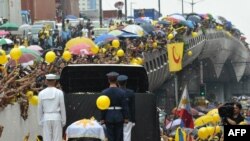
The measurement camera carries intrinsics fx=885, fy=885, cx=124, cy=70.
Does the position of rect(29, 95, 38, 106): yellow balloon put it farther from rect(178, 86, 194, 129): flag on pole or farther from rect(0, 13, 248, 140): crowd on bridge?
rect(178, 86, 194, 129): flag on pole

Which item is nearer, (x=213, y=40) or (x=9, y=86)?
(x=9, y=86)

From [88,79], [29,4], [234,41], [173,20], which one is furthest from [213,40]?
[88,79]

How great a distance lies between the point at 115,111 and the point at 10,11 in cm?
4969

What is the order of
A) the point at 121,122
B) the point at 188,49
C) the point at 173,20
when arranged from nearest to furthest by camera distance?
the point at 121,122
the point at 173,20
the point at 188,49

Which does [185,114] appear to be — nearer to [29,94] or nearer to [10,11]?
[29,94]

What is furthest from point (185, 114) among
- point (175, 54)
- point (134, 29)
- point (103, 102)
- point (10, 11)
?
point (10, 11)

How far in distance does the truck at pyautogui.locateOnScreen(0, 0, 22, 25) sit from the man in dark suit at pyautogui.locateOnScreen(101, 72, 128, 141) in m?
48.0

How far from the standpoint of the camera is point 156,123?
14812 mm

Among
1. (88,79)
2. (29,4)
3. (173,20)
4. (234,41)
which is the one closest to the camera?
(88,79)

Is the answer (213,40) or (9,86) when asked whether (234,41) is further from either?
(9,86)

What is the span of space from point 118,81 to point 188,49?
159 feet

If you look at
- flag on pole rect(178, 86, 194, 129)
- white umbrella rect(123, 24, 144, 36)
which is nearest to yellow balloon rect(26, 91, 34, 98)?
flag on pole rect(178, 86, 194, 129)

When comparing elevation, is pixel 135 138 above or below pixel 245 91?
above

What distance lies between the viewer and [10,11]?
62219mm
